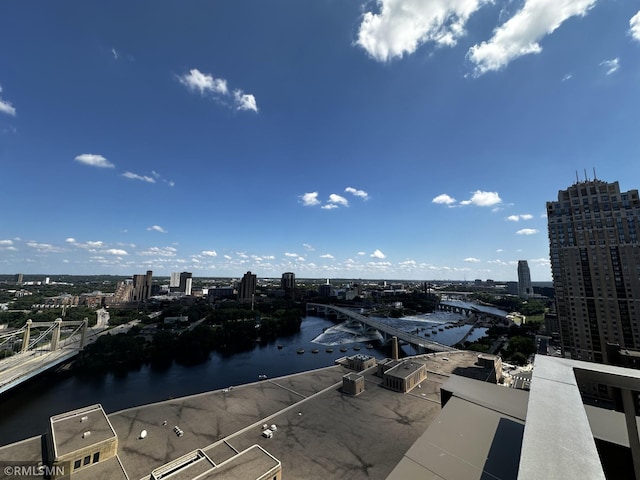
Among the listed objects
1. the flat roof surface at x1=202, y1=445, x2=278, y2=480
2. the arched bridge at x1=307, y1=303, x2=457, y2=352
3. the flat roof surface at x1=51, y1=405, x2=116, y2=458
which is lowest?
the arched bridge at x1=307, y1=303, x2=457, y2=352

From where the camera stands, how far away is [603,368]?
8.28 meters

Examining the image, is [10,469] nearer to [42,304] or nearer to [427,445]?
[427,445]

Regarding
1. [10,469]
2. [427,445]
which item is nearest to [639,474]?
[427,445]

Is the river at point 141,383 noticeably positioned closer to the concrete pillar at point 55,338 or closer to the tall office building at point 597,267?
the concrete pillar at point 55,338

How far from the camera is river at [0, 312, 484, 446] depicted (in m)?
44.9

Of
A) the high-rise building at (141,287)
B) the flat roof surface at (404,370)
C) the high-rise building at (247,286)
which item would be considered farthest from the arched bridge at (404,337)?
the high-rise building at (141,287)

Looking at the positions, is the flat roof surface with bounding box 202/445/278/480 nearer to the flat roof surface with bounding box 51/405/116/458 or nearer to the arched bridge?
the flat roof surface with bounding box 51/405/116/458

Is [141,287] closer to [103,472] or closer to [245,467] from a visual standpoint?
[103,472]

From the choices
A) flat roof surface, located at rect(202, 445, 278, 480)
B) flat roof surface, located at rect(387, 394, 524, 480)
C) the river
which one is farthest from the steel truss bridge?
flat roof surface, located at rect(387, 394, 524, 480)

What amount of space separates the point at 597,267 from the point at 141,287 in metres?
195

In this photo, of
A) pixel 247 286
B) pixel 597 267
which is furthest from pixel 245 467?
pixel 247 286

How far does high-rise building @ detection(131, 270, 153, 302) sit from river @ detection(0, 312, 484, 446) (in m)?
113

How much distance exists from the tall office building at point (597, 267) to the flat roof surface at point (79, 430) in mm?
67807

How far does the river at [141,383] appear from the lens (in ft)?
147
